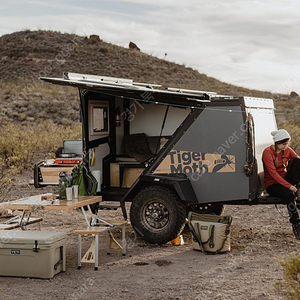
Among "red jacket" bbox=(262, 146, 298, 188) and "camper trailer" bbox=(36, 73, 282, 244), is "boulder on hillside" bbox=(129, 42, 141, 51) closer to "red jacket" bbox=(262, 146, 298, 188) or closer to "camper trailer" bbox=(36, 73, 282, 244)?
"camper trailer" bbox=(36, 73, 282, 244)

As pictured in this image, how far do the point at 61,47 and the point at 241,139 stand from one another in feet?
130

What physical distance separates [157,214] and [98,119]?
1.99 m

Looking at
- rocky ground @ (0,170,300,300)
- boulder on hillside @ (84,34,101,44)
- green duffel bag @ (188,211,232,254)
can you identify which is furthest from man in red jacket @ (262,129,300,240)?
boulder on hillside @ (84,34,101,44)

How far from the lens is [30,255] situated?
258 inches

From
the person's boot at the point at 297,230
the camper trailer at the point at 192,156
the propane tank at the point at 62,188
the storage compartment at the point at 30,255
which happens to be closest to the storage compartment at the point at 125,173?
the camper trailer at the point at 192,156

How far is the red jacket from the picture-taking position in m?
7.86

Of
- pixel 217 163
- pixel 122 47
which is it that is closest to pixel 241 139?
pixel 217 163

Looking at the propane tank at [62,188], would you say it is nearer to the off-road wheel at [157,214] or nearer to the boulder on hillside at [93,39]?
the off-road wheel at [157,214]

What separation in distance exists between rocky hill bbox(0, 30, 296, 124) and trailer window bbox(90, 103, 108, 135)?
877 inches

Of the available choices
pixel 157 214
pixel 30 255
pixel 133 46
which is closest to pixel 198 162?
pixel 157 214

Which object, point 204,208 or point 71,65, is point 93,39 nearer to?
point 71,65

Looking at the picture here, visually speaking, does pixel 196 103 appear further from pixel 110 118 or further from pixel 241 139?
pixel 110 118

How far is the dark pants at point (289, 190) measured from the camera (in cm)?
786

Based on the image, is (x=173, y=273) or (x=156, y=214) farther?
(x=156, y=214)
